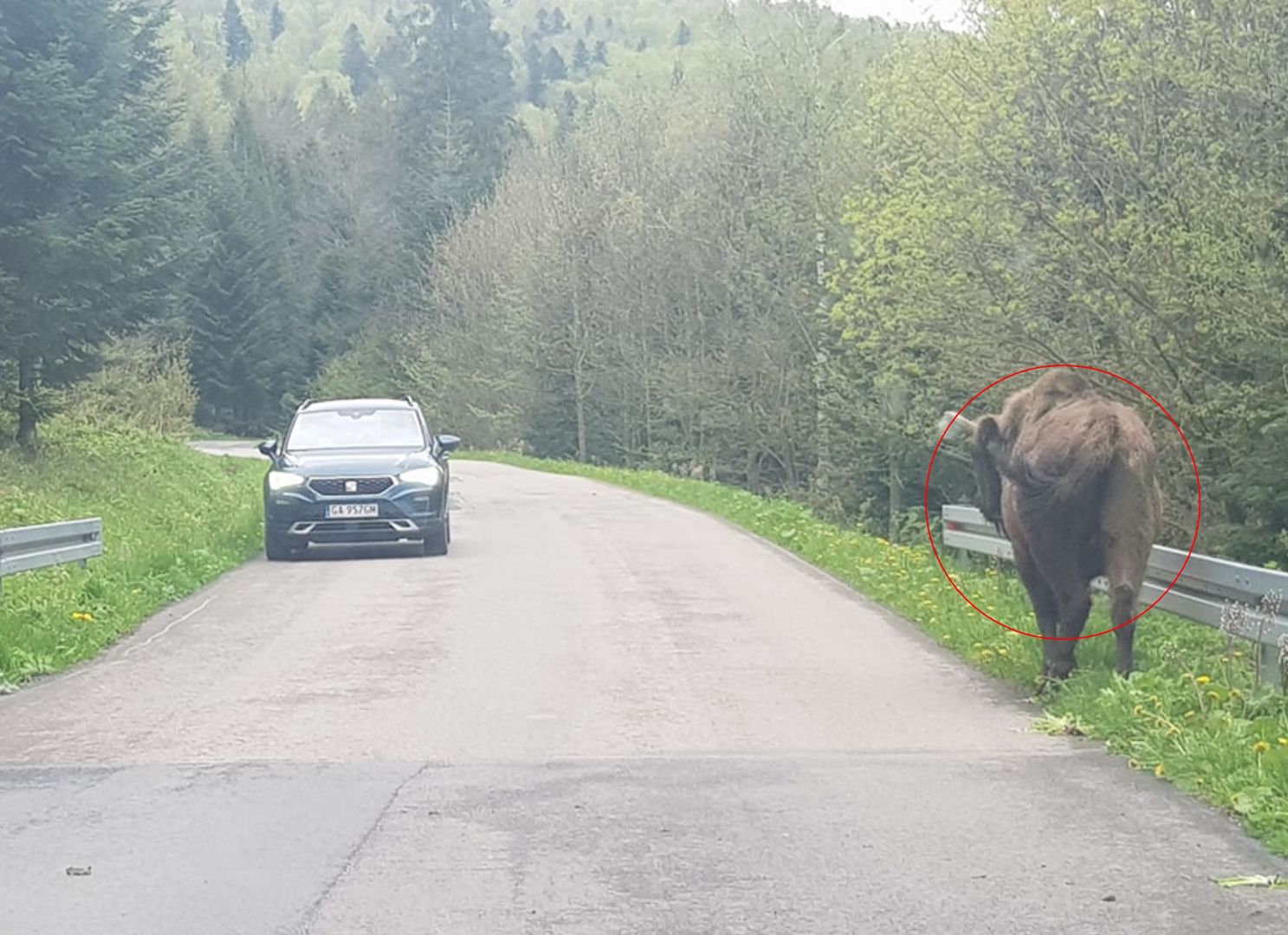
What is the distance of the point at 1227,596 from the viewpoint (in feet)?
30.7

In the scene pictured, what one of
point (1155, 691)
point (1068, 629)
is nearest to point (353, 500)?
point (1068, 629)

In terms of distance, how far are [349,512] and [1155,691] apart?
11.0 m

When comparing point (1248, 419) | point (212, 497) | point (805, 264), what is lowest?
point (212, 497)

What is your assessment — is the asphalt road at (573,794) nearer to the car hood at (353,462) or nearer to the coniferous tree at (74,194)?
the car hood at (353,462)

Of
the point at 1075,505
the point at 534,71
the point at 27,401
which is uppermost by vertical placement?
the point at 534,71

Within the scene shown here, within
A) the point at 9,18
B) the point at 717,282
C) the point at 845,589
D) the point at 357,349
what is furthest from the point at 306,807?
the point at 357,349

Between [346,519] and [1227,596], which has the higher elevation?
[1227,596]

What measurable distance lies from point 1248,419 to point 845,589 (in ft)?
12.6

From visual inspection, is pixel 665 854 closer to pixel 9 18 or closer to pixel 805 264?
pixel 9 18

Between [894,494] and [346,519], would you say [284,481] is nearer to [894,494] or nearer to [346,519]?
[346,519]

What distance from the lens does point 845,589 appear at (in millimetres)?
15539

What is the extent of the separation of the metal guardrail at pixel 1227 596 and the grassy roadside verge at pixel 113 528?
6969 mm

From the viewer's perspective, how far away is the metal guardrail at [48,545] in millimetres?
12359

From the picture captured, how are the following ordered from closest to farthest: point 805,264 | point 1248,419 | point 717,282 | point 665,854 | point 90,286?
point 665,854
point 1248,419
point 90,286
point 805,264
point 717,282
